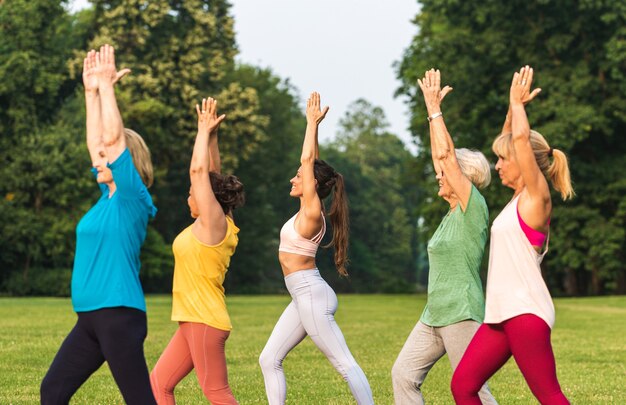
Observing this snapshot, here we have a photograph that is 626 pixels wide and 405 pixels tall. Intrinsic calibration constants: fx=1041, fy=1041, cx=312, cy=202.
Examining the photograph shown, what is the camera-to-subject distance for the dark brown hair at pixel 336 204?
844cm

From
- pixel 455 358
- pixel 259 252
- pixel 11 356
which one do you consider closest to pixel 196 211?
pixel 455 358

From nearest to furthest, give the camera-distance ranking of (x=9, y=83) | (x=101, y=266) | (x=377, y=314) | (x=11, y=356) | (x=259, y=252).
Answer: (x=101, y=266)
(x=11, y=356)
(x=377, y=314)
(x=9, y=83)
(x=259, y=252)

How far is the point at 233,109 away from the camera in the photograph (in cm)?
4956

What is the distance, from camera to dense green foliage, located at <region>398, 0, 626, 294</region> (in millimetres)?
41250

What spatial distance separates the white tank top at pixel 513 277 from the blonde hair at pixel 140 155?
7.26 feet

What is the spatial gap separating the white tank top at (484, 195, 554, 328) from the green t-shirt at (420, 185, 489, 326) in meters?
0.74

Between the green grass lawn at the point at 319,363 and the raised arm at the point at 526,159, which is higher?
the raised arm at the point at 526,159

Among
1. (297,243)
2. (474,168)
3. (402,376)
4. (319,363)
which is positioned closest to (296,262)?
(297,243)

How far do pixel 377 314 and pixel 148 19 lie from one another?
24089 millimetres

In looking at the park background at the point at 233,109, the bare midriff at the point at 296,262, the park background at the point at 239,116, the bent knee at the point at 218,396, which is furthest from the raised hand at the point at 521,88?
the park background at the point at 233,109

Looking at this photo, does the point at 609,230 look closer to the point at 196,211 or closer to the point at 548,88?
the point at 548,88

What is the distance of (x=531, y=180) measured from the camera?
642cm

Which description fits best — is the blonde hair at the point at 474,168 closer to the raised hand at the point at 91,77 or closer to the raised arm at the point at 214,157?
the raised arm at the point at 214,157

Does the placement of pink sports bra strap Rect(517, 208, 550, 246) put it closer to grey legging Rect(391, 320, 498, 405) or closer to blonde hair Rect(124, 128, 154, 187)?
grey legging Rect(391, 320, 498, 405)
